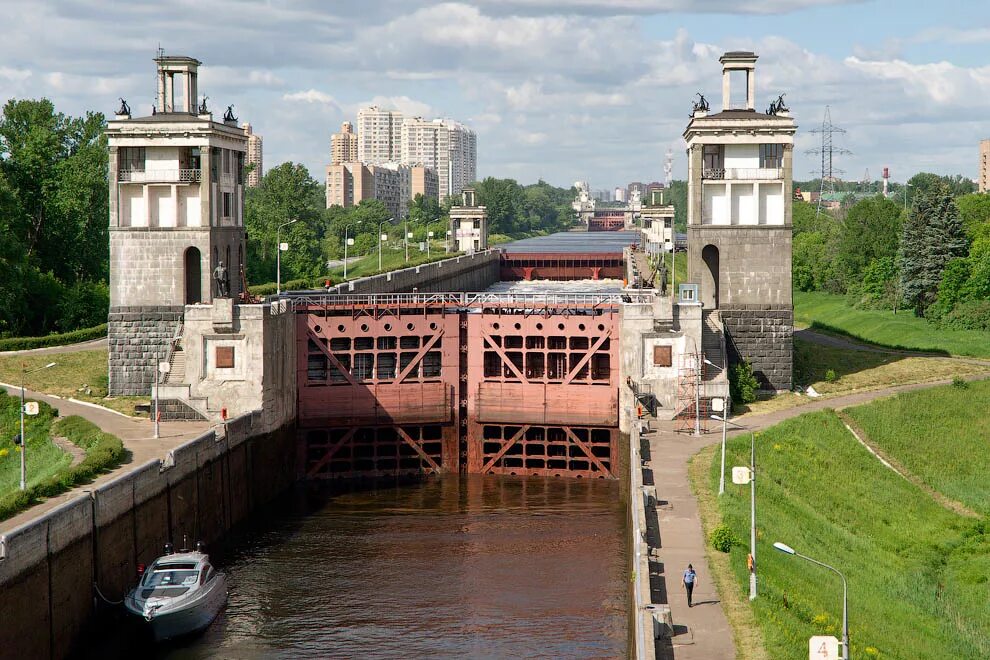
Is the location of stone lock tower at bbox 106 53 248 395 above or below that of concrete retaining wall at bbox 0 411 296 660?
above

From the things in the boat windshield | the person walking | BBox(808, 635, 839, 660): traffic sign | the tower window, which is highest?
the tower window

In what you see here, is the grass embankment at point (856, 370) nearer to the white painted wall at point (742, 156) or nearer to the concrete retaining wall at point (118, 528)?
the white painted wall at point (742, 156)

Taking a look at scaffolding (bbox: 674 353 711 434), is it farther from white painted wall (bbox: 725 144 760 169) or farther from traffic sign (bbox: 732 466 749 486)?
traffic sign (bbox: 732 466 749 486)

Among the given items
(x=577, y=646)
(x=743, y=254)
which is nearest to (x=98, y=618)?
(x=577, y=646)

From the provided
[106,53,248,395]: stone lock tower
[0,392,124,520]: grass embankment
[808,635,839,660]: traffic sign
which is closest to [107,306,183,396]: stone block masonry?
[106,53,248,395]: stone lock tower

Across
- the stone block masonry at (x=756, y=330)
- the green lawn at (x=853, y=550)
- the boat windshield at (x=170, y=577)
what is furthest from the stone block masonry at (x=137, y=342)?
the green lawn at (x=853, y=550)

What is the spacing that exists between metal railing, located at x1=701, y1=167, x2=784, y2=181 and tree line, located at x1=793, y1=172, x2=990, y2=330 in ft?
130

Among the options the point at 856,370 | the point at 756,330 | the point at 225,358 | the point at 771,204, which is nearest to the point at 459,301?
the point at 225,358

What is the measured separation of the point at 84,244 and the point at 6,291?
21896 mm

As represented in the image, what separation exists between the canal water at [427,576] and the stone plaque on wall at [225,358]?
725 cm

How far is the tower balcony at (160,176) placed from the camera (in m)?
69.1

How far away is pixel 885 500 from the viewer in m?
60.2

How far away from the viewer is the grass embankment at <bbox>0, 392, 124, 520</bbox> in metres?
45.8

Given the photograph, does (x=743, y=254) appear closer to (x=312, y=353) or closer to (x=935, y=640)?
(x=312, y=353)
